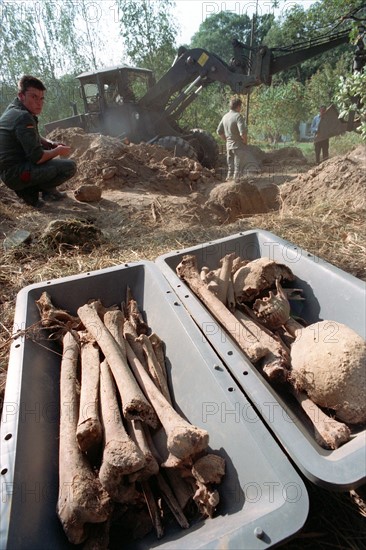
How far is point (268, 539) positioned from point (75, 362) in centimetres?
114

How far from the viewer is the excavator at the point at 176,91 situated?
8812 millimetres

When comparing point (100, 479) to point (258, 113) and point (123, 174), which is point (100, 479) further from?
point (258, 113)

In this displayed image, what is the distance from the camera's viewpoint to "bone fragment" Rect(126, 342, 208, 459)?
1092 millimetres

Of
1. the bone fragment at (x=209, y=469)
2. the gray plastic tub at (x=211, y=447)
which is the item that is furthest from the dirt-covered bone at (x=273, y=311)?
the bone fragment at (x=209, y=469)

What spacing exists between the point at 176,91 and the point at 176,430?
34.3ft

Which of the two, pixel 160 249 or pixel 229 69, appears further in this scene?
pixel 229 69

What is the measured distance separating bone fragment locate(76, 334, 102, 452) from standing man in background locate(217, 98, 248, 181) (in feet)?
20.2

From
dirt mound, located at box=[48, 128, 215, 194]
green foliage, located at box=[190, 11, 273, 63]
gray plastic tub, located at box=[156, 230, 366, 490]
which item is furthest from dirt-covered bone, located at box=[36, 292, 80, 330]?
green foliage, located at box=[190, 11, 273, 63]

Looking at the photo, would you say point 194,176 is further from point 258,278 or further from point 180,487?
point 180,487

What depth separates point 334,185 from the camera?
198 inches

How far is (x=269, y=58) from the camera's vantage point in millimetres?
8594

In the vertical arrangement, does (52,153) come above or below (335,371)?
above

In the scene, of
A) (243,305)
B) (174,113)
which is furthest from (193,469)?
(174,113)

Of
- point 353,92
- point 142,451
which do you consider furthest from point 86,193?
point 142,451
